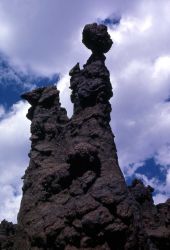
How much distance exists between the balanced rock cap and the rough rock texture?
13 cm

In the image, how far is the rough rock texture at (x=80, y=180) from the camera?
29047mm

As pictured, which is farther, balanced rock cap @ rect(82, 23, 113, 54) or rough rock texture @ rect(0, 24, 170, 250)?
balanced rock cap @ rect(82, 23, 113, 54)

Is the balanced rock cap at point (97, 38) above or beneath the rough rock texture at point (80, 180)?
above

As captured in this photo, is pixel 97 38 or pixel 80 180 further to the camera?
pixel 97 38

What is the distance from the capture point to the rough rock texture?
95.3 feet

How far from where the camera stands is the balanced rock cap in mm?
46000

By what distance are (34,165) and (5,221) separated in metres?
14.4

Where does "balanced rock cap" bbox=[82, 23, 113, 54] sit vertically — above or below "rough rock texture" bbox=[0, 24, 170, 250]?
above

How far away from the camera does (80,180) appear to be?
3300cm

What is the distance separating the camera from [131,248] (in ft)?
93.7

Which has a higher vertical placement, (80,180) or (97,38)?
(97,38)

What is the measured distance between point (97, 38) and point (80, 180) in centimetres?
2164

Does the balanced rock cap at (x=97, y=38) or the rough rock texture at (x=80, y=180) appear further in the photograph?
the balanced rock cap at (x=97, y=38)

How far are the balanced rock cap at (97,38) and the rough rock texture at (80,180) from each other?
13cm
